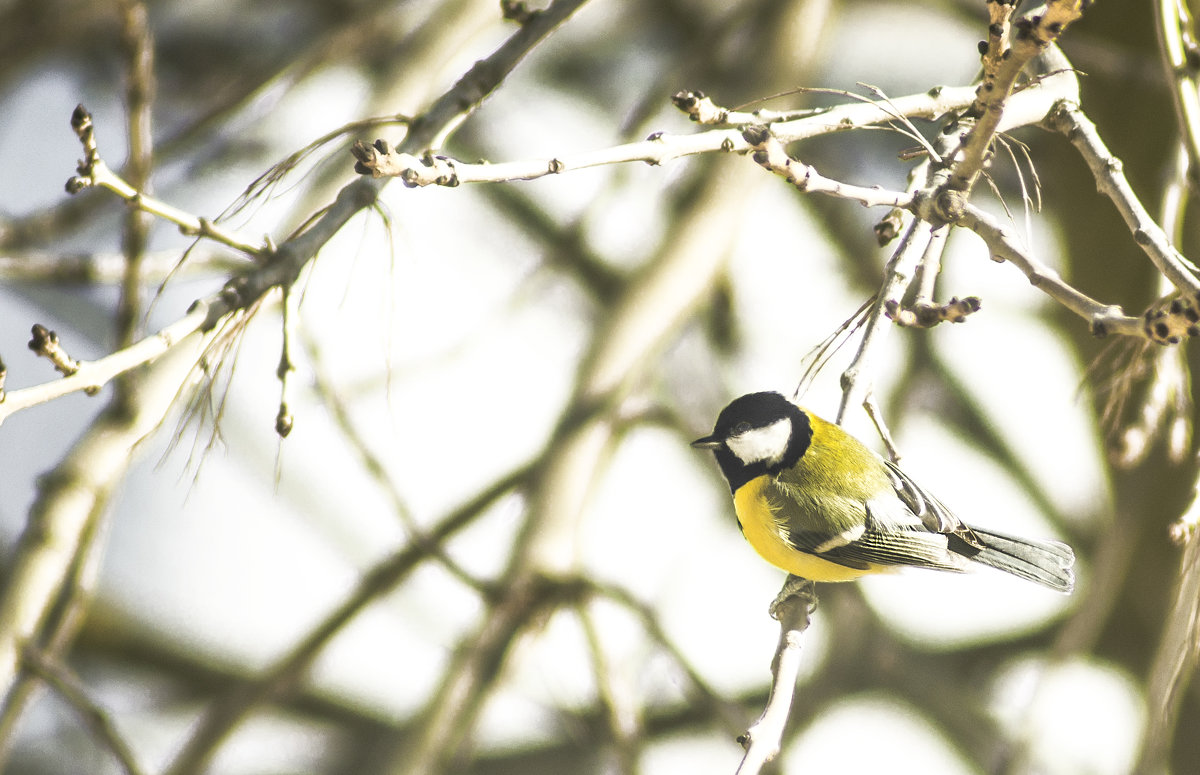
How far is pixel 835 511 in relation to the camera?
0.94m

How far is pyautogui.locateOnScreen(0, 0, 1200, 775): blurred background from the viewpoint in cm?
156

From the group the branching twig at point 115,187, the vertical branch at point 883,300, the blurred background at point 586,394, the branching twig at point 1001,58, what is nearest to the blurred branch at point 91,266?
the blurred background at point 586,394

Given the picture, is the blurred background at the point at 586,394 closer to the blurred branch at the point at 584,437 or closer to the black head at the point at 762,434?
the blurred branch at the point at 584,437

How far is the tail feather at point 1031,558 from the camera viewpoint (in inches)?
36.8

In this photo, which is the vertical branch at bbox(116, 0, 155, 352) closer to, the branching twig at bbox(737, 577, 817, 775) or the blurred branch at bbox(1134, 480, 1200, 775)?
the branching twig at bbox(737, 577, 817, 775)

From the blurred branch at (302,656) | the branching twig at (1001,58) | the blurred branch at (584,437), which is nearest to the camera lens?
the branching twig at (1001,58)

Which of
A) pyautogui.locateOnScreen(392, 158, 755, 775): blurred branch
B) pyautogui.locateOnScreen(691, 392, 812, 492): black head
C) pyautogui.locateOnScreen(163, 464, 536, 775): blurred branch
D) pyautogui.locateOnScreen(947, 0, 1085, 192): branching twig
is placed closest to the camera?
pyautogui.locateOnScreen(947, 0, 1085, 192): branching twig

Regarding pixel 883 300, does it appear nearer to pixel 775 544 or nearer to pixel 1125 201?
pixel 1125 201

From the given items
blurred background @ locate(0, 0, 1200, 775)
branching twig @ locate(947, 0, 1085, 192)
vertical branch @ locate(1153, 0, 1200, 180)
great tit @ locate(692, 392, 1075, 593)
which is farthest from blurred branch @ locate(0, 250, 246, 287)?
vertical branch @ locate(1153, 0, 1200, 180)

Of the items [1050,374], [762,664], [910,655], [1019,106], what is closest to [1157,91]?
[1050,374]

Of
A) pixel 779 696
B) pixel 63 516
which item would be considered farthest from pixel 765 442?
pixel 63 516

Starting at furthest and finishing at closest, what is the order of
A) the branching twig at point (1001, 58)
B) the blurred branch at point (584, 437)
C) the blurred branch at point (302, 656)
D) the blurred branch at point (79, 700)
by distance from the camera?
the blurred branch at point (584, 437) < the blurred branch at point (302, 656) < the blurred branch at point (79, 700) < the branching twig at point (1001, 58)

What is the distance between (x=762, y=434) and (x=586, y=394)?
728 mm

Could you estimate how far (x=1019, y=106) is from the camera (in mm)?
636
